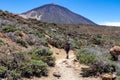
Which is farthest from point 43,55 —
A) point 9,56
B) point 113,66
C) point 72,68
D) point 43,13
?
point 43,13

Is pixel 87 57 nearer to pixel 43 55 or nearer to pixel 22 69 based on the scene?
pixel 43 55

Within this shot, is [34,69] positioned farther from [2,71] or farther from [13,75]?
[2,71]

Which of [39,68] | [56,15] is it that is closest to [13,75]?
[39,68]

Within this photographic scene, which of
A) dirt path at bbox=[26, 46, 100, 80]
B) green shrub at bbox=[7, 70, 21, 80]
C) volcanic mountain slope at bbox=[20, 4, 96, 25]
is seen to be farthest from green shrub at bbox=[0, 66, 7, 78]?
volcanic mountain slope at bbox=[20, 4, 96, 25]

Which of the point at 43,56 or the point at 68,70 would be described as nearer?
the point at 68,70

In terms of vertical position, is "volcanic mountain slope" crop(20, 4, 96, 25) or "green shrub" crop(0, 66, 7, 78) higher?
"volcanic mountain slope" crop(20, 4, 96, 25)

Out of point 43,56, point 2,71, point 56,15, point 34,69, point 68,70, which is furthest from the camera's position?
point 56,15

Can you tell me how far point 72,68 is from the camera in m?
17.3

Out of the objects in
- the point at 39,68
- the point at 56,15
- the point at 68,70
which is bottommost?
the point at 68,70

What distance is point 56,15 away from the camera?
515ft

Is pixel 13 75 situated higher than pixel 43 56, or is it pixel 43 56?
pixel 43 56

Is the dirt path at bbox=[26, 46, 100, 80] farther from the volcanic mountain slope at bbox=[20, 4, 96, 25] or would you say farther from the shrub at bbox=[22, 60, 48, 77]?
the volcanic mountain slope at bbox=[20, 4, 96, 25]

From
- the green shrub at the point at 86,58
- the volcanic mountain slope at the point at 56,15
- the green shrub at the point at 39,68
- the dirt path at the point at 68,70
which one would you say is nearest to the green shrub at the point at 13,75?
the green shrub at the point at 39,68

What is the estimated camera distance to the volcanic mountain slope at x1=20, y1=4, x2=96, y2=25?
5753 inches
